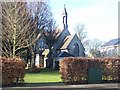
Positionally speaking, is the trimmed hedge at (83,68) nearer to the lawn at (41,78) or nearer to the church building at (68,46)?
the lawn at (41,78)

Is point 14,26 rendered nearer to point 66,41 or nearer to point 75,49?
point 66,41

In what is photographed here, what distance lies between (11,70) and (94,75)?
7.41 metres

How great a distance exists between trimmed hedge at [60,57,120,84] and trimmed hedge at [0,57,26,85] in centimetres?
369

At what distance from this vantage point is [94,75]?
24.9 m

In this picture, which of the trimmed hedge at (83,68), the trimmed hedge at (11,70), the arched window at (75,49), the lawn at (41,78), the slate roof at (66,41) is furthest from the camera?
the arched window at (75,49)

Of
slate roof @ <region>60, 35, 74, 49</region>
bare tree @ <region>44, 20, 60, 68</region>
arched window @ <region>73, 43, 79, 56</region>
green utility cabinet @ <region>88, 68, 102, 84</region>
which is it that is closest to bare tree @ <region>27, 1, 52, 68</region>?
bare tree @ <region>44, 20, 60, 68</region>

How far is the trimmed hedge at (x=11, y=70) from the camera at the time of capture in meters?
22.6

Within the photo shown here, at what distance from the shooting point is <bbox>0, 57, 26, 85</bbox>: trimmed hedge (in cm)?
2259

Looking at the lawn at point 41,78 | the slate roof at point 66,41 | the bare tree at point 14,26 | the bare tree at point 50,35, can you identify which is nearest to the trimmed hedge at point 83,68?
the lawn at point 41,78

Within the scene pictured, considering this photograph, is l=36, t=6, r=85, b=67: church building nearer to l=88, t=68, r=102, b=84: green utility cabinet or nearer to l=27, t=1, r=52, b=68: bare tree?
l=27, t=1, r=52, b=68: bare tree

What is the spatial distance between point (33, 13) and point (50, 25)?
951 cm

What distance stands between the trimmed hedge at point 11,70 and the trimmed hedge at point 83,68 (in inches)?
145

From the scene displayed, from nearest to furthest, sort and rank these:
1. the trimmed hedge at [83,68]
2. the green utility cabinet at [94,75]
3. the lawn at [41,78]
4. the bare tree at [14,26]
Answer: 1. the trimmed hedge at [83,68]
2. the green utility cabinet at [94,75]
3. the lawn at [41,78]
4. the bare tree at [14,26]

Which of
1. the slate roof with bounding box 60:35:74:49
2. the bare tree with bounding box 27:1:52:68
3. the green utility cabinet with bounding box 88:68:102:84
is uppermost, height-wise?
the bare tree with bounding box 27:1:52:68
